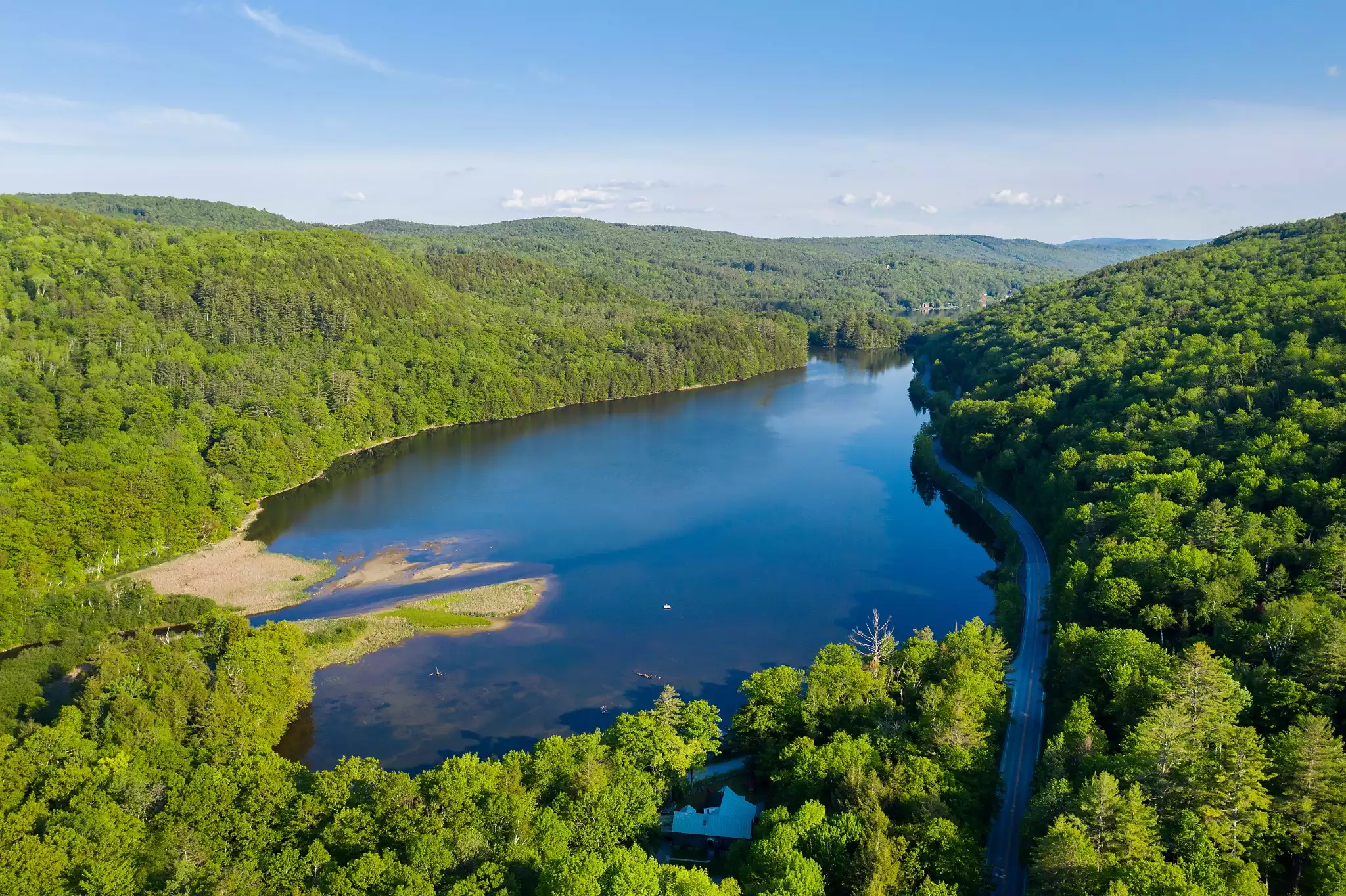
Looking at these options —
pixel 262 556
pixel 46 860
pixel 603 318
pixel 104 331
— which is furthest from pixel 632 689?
pixel 603 318

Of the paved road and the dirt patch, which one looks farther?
the dirt patch

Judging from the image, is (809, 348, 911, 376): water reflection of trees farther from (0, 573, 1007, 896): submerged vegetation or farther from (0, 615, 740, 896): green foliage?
(0, 615, 740, 896): green foliage

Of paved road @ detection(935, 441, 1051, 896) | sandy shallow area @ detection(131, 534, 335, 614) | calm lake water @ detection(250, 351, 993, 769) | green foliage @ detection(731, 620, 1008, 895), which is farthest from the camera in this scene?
sandy shallow area @ detection(131, 534, 335, 614)

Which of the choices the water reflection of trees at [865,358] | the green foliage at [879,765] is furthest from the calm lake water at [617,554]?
the water reflection of trees at [865,358]

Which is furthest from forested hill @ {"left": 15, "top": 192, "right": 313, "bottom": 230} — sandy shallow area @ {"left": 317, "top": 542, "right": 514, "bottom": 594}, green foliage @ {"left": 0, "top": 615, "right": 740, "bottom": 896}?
green foliage @ {"left": 0, "top": 615, "right": 740, "bottom": 896}

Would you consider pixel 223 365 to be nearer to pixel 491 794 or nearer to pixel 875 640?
pixel 491 794

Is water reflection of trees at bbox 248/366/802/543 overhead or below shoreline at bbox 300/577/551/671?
overhead

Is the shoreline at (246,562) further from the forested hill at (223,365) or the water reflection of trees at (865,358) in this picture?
the water reflection of trees at (865,358)

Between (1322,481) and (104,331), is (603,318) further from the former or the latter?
(1322,481)
